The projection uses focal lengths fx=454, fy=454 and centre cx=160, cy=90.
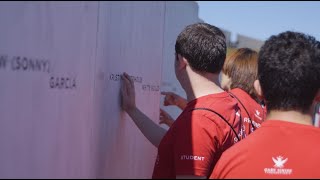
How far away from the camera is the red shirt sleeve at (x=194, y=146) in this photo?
1678 millimetres

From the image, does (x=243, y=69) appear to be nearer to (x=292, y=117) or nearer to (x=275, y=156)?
(x=292, y=117)

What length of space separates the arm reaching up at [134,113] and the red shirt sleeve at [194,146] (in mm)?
367

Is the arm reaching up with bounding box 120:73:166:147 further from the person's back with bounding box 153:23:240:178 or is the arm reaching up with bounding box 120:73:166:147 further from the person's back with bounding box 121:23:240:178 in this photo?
the person's back with bounding box 153:23:240:178

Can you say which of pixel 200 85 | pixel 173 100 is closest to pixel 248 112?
pixel 200 85

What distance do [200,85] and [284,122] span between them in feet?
2.02

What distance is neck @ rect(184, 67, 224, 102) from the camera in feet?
6.38

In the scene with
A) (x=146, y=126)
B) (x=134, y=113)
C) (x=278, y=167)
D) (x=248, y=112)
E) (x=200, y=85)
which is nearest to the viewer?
(x=278, y=167)

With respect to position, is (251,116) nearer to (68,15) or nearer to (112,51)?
(112,51)

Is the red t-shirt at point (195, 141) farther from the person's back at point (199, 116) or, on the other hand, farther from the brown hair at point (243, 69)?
the brown hair at point (243, 69)

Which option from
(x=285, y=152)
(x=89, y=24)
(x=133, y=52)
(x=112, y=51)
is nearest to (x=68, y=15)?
(x=89, y=24)

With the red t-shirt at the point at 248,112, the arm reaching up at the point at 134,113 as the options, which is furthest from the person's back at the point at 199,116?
the arm reaching up at the point at 134,113

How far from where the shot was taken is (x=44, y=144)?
1358 mm

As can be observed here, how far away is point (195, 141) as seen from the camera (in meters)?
1.69

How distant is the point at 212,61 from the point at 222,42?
0.35 ft
